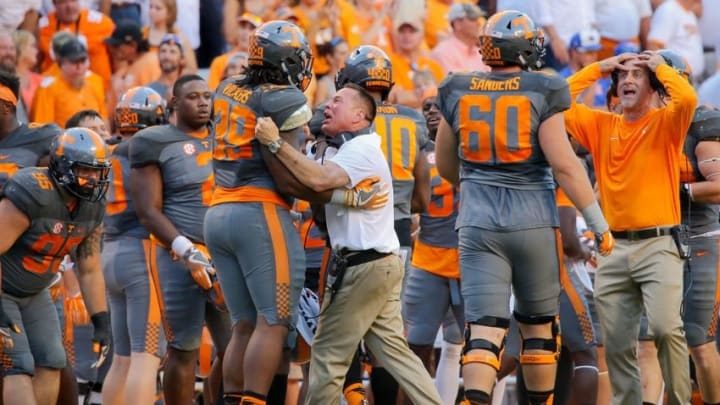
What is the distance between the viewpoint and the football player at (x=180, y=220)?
921 centimetres

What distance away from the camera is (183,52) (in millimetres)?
13969

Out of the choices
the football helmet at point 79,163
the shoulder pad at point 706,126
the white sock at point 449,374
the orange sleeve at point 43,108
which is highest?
the shoulder pad at point 706,126

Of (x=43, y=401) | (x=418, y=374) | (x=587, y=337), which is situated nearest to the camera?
(x=418, y=374)

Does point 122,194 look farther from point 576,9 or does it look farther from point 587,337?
point 576,9

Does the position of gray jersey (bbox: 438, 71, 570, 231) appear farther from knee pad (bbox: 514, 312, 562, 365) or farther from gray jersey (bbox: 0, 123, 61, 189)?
gray jersey (bbox: 0, 123, 61, 189)

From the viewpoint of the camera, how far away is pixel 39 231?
8555mm

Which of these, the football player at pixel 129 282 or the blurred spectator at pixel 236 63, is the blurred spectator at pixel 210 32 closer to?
the blurred spectator at pixel 236 63

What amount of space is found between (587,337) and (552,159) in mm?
2204

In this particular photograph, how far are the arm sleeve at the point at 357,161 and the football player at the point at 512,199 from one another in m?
0.67

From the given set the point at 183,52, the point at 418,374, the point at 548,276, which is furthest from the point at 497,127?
the point at 183,52

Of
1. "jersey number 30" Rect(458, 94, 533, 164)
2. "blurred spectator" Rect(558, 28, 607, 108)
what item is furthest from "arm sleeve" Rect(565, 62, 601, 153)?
"blurred spectator" Rect(558, 28, 607, 108)

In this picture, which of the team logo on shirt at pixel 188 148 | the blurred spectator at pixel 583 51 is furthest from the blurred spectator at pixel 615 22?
the team logo on shirt at pixel 188 148

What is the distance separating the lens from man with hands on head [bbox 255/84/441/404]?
25.8ft

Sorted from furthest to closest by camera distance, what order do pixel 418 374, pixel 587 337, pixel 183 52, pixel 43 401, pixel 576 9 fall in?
pixel 576 9
pixel 183 52
pixel 587 337
pixel 43 401
pixel 418 374
